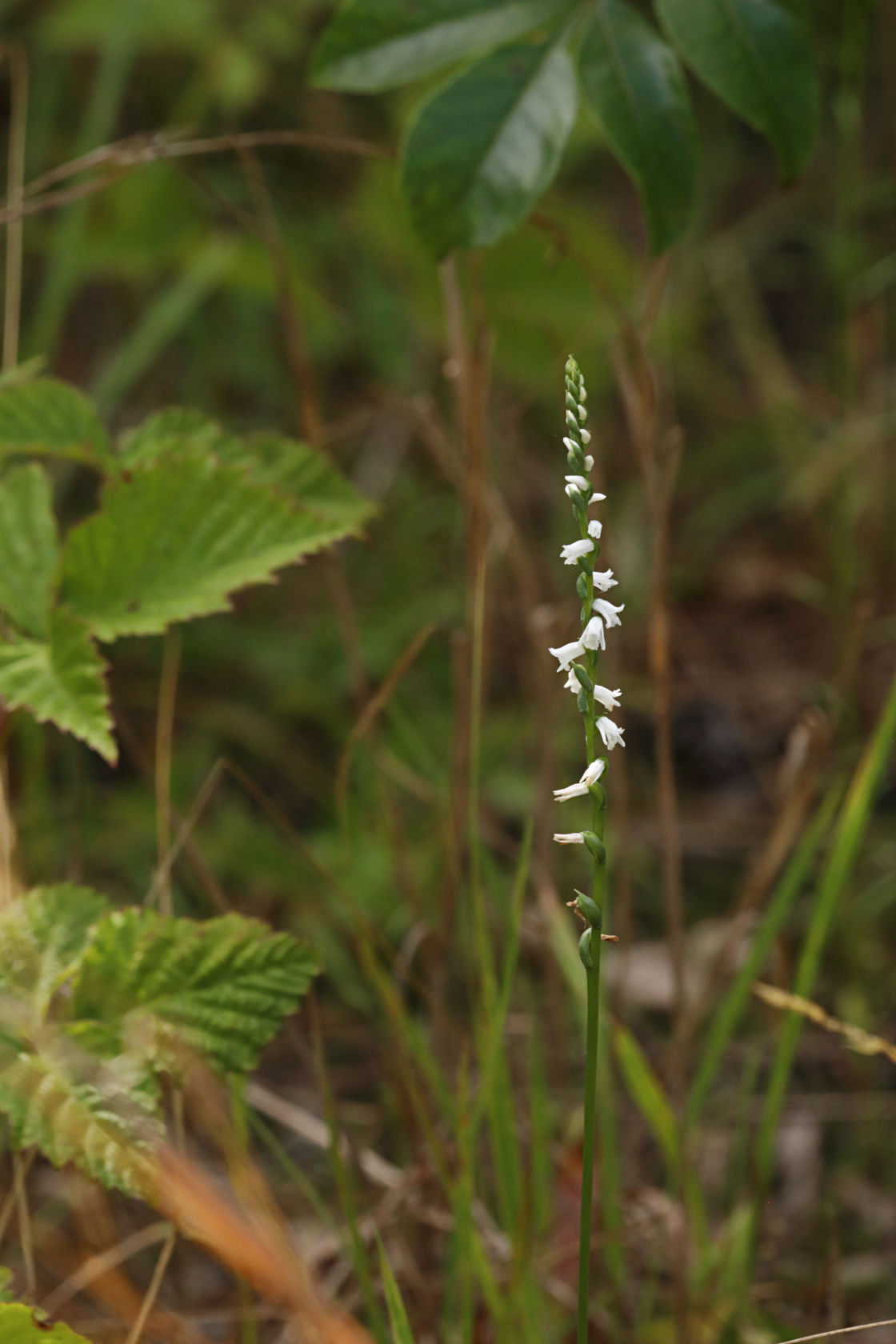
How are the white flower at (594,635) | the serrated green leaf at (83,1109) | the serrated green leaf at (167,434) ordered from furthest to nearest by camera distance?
the serrated green leaf at (167,434) → the serrated green leaf at (83,1109) → the white flower at (594,635)

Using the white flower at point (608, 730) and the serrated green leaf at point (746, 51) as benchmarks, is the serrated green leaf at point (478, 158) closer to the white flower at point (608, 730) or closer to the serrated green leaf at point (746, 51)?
the serrated green leaf at point (746, 51)

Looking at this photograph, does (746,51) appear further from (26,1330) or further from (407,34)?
(26,1330)

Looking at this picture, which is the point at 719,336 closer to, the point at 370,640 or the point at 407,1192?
the point at 370,640

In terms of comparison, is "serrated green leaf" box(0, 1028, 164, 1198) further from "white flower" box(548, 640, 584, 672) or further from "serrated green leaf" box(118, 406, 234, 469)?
"serrated green leaf" box(118, 406, 234, 469)

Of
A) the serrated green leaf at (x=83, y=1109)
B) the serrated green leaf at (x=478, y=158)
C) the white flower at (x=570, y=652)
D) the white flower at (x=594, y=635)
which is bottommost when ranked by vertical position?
the serrated green leaf at (x=83, y=1109)

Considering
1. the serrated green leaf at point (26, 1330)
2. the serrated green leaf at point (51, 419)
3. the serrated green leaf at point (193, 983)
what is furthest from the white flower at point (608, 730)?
the serrated green leaf at point (51, 419)

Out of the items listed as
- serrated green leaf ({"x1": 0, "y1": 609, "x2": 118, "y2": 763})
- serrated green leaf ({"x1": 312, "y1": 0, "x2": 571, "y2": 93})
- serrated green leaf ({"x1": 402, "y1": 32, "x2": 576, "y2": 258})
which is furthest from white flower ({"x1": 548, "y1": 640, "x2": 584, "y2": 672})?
serrated green leaf ({"x1": 312, "y1": 0, "x2": 571, "y2": 93})

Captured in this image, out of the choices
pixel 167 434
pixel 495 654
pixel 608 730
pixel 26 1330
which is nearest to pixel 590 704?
pixel 608 730
